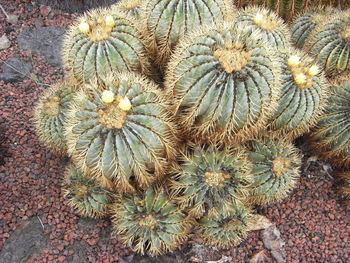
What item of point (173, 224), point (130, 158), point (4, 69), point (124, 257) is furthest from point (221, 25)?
point (4, 69)

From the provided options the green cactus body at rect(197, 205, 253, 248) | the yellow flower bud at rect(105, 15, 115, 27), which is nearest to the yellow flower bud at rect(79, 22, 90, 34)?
the yellow flower bud at rect(105, 15, 115, 27)

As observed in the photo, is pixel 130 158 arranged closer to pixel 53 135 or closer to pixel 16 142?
pixel 53 135

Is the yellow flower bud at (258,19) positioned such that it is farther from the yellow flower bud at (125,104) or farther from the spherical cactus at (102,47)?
the yellow flower bud at (125,104)

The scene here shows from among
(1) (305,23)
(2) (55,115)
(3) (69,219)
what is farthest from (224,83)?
(1) (305,23)

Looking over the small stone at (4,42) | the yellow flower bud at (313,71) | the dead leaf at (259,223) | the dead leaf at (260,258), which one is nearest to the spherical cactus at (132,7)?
the small stone at (4,42)

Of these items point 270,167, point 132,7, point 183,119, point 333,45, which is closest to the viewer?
point 183,119

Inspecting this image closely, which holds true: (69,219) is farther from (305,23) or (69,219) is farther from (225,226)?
(305,23)
